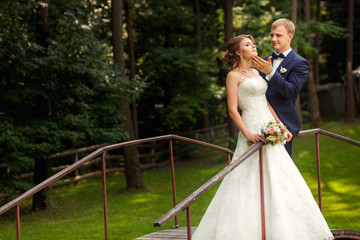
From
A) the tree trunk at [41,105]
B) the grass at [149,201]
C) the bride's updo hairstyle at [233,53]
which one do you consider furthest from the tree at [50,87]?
the bride's updo hairstyle at [233,53]

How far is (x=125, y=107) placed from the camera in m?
11.8

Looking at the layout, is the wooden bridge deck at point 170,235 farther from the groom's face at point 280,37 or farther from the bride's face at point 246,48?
the groom's face at point 280,37

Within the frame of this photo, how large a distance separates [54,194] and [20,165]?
415 cm

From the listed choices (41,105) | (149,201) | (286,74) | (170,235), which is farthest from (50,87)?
(286,74)

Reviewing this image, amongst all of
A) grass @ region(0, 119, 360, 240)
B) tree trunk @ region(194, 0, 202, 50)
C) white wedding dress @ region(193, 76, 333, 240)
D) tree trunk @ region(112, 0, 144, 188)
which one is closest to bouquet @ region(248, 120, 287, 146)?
white wedding dress @ region(193, 76, 333, 240)

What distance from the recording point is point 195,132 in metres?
18.8

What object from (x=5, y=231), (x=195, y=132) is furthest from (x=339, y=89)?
(x=5, y=231)

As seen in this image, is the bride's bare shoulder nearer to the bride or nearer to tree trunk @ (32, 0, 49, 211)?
the bride

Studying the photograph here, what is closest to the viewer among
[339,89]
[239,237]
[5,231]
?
[239,237]

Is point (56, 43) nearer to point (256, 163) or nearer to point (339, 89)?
point (256, 163)

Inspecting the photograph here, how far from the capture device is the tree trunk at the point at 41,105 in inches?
371

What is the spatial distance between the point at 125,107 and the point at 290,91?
8.14 meters

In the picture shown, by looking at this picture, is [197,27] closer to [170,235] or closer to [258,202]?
[170,235]

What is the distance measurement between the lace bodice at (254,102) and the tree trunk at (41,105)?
6.07 m
